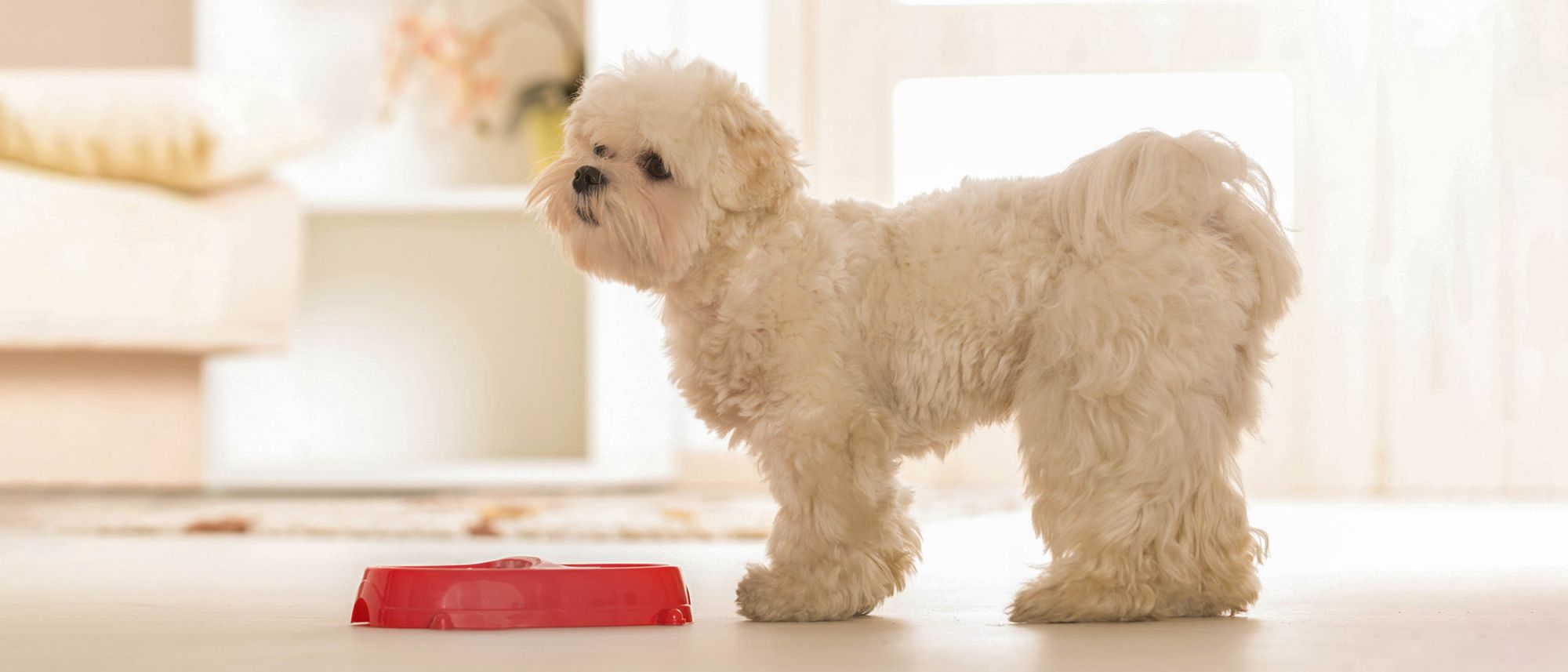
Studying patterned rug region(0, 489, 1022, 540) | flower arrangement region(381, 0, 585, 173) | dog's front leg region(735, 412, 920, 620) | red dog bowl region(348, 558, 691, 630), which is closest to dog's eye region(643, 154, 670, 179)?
dog's front leg region(735, 412, 920, 620)

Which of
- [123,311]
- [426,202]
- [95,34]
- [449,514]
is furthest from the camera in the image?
[95,34]

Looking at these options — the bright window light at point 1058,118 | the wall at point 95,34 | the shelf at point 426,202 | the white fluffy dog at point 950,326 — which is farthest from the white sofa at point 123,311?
the white fluffy dog at point 950,326

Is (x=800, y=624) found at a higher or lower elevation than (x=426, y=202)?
lower

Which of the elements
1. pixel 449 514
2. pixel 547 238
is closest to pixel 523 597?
pixel 449 514

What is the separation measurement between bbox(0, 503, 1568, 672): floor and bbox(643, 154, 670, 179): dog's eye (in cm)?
43

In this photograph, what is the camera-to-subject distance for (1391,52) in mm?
3721

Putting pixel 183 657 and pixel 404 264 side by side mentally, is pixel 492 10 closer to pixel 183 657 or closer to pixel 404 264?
pixel 404 264

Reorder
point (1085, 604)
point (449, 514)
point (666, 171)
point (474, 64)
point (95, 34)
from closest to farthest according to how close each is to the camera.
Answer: point (1085, 604), point (666, 171), point (449, 514), point (474, 64), point (95, 34)

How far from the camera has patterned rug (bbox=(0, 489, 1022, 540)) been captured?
2.60m

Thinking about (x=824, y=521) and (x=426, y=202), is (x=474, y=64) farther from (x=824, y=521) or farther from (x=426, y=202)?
(x=824, y=521)

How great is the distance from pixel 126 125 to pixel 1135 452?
263cm

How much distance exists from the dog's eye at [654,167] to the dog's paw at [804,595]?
15.6 inches

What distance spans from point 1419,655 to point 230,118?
2847mm

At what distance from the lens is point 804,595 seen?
138cm
